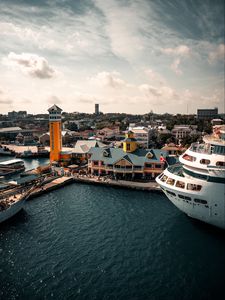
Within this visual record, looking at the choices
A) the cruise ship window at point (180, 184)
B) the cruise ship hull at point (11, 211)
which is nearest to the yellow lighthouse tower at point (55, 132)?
the cruise ship hull at point (11, 211)

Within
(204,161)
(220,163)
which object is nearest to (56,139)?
(204,161)

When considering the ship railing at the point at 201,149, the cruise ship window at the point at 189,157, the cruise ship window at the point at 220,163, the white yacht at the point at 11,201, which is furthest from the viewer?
the white yacht at the point at 11,201

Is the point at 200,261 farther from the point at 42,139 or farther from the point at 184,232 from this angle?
the point at 42,139

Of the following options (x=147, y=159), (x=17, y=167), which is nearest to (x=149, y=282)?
(x=147, y=159)

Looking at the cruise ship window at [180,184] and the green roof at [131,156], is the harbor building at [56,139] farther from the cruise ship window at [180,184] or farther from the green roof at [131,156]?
the cruise ship window at [180,184]

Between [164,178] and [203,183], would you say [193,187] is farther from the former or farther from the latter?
[164,178]

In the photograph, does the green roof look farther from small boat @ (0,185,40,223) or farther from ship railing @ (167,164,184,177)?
small boat @ (0,185,40,223)
